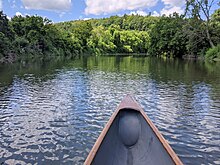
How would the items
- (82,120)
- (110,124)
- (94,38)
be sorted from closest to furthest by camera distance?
1. (110,124)
2. (82,120)
3. (94,38)

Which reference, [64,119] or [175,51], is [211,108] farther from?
[175,51]

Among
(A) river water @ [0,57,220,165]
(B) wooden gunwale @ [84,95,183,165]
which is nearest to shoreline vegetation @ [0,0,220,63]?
(A) river water @ [0,57,220,165]

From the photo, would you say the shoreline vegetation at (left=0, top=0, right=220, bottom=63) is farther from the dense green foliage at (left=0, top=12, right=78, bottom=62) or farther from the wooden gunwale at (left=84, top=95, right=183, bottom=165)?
the wooden gunwale at (left=84, top=95, right=183, bottom=165)

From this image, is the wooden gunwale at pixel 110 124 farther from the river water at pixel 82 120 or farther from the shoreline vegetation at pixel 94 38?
the shoreline vegetation at pixel 94 38

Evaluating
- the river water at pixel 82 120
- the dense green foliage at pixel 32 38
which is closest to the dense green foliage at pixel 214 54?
the river water at pixel 82 120

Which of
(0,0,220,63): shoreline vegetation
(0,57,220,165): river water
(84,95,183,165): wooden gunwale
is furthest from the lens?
(0,0,220,63): shoreline vegetation

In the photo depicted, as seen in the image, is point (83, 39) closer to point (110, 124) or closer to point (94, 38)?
point (94, 38)

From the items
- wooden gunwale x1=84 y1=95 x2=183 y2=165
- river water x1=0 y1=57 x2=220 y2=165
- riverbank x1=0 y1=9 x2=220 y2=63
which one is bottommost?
river water x1=0 y1=57 x2=220 y2=165

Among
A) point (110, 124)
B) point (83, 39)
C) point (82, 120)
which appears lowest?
point (82, 120)

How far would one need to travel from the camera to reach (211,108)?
1129cm

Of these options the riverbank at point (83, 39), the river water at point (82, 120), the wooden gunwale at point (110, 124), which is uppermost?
the riverbank at point (83, 39)

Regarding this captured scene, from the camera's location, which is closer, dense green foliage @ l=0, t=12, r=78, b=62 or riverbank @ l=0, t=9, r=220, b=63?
dense green foliage @ l=0, t=12, r=78, b=62

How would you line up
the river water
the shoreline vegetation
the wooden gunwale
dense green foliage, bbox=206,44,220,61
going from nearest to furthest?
1. the wooden gunwale
2. the river water
3. dense green foliage, bbox=206,44,220,61
4. the shoreline vegetation

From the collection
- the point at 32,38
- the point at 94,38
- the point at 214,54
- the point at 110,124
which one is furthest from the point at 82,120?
the point at 94,38
